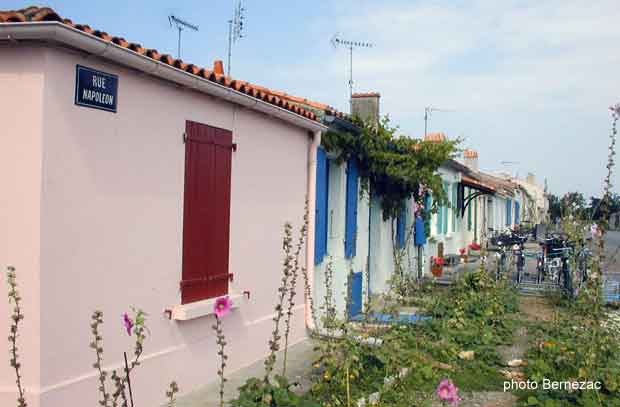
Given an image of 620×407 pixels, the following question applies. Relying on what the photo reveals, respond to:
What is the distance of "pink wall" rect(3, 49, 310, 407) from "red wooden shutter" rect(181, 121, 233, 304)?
0.12 metres

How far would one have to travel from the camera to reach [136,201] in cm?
525

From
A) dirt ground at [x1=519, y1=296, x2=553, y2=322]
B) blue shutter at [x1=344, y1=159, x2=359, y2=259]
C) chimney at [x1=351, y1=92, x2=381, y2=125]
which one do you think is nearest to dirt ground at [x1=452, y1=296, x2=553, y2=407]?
dirt ground at [x1=519, y1=296, x2=553, y2=322]

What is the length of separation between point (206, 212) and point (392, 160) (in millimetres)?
5194

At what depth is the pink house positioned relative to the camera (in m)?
4.32

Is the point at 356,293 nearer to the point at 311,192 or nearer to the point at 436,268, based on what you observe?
the point at 311,192

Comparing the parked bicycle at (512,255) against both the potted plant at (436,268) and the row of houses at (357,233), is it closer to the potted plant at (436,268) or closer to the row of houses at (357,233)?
the row of houses at (357,233)

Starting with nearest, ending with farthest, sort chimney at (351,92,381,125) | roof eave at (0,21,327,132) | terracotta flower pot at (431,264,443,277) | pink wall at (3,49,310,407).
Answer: roof eave at (0,21,327,132) < pink wall at (3,49,310,407) < chimney at (351,92,381,125) < terracotta flower pot at (431,264,443,277)

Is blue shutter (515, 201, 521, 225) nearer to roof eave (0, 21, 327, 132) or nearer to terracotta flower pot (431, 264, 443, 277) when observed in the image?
terracotta flower pot (431, 264, 443, 277)

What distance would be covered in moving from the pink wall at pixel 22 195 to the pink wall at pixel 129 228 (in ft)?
0.19

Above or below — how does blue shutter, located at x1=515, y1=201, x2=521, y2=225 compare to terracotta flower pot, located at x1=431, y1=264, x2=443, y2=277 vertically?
above

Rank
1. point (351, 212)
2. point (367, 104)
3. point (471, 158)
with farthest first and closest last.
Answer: point (471, 158) < point (367, 104) < point (351, 212)

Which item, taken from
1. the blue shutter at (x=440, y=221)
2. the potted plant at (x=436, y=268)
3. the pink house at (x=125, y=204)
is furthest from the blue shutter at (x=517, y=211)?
the pink house at (x=125, y=204)

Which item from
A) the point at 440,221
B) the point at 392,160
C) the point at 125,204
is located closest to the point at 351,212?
the point at 392,160

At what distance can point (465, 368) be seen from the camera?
719cm
